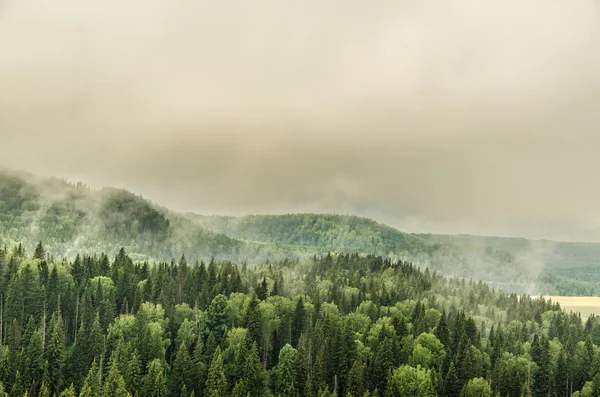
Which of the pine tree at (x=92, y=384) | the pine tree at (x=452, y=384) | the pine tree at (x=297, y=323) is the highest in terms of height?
the pine tree at (x=297, y=323)

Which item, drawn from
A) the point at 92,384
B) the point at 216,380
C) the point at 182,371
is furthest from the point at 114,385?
the point at 216,380

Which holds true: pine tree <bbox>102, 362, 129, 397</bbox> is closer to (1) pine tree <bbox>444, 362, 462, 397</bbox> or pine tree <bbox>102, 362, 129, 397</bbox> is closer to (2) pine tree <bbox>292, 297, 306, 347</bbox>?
(2) pine tree <bbox>292, 297, 306, 347</bbox>

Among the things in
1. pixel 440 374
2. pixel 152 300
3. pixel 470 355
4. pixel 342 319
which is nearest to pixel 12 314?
pixel 152 300

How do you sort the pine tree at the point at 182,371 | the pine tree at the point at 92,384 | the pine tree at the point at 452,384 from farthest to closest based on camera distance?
1. the pine tree at the point at 452,384
2. the pine tree at the point at 182,371
3. the pine tree at the point at 92,384

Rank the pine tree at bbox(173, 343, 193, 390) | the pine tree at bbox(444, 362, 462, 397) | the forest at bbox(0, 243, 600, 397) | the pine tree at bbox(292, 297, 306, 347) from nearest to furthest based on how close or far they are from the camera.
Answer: the forest at bbox(0, 243, 600, 397), the pine tree at bbox(173, 343, 193, 390), the pine tree at bbox(444, 362, 462, 397), the pine tree at bbox(292, 297, 306, 347)

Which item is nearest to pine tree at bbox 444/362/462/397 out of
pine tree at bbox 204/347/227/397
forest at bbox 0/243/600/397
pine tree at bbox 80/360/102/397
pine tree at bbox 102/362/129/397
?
forest at bbox 0/243/600/397

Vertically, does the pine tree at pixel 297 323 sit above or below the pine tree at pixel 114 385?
above

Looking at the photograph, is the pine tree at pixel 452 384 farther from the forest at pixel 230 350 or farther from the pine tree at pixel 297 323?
the pine tree at pixel 297 323

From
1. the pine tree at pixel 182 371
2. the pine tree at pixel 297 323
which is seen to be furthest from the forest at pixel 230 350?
the pine tree at pixel 297 323

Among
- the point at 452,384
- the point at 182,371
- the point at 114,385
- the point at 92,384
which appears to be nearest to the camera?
the point at 114,385

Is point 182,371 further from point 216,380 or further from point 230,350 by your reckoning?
point 230,350

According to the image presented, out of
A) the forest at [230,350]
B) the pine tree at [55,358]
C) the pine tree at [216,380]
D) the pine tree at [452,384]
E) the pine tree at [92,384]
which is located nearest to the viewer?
the pine tree at [92,384]

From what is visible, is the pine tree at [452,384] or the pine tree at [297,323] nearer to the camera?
the pine tree at [452,384]

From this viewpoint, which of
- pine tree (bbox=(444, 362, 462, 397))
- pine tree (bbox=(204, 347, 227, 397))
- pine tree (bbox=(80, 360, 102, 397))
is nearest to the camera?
pine tree (bbox=(80, 360, 102, 397))
